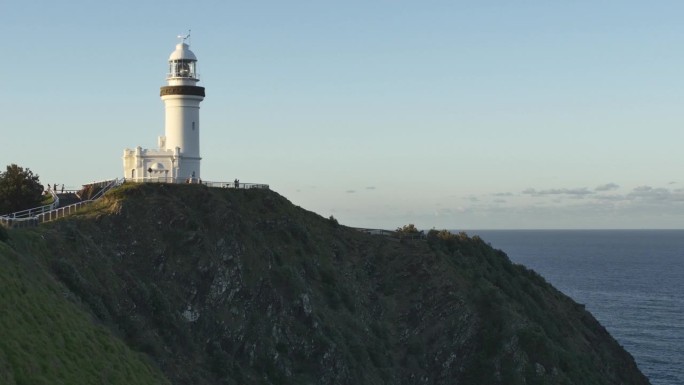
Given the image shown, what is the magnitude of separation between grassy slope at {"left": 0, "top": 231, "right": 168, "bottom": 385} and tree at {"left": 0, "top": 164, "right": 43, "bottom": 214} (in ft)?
64.4

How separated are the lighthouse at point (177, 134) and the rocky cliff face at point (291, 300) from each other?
31.8ft

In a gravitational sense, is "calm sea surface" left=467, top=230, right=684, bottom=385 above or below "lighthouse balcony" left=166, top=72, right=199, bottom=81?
below

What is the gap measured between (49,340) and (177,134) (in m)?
44.5

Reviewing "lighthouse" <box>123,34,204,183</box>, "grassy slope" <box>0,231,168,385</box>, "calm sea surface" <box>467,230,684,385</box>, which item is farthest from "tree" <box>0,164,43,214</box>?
"calm sea surface" <box>467,230,684,385</box>

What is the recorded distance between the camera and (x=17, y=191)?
65.5 m

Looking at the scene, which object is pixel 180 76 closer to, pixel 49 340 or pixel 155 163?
pixel 155 163

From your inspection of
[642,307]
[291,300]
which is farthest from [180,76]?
[642,307]

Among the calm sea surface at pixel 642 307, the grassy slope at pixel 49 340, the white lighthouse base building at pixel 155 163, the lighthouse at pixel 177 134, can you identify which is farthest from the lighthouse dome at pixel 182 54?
Result: the calm sea surface at pixel 642 307

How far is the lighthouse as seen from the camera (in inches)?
3110

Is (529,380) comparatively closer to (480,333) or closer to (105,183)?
(480,333)

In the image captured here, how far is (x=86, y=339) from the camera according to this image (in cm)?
4059

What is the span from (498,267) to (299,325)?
32733 millimetres

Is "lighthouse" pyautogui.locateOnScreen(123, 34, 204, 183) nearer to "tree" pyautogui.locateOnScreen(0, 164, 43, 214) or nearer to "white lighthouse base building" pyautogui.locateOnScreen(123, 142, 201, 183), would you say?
"white lighthouse base building" pyautogui.locateOnScreen(123, 142, 201, 183)

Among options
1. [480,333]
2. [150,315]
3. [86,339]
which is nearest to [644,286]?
[480,333]
